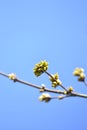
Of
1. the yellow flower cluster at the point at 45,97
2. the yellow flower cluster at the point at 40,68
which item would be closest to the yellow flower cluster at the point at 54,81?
the yellow flower cluster at the point at 40,68

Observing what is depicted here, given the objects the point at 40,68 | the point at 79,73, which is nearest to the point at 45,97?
the point at 79,73

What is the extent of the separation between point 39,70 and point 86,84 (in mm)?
1153

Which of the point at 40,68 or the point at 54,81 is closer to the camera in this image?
the point at 54,81

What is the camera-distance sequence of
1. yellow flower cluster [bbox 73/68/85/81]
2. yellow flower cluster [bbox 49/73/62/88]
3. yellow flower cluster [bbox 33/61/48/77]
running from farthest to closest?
yellow flower cluster [bbox 33/61/48/77]
yellow flower cluster [bbox 49/73/62/88]
yellow flower cluster [bbox 73/68/85/81]

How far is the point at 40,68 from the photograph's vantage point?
15.9 feet

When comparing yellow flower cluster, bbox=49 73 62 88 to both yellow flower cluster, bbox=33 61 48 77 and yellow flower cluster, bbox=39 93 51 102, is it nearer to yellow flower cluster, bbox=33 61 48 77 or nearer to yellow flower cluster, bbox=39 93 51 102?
yellow flower cluster, bbox=33 61 48 77

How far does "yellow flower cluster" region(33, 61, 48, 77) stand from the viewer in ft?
15.7

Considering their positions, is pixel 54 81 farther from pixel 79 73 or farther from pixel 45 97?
pixel 79 73

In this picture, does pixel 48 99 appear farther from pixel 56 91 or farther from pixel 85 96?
pixel 85 96

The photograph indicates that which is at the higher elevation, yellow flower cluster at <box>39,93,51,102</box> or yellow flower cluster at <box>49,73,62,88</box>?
yellow flower cluster at <box>49,73,62,88</box>

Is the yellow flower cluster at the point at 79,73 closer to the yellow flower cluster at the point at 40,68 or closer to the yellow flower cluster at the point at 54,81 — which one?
the yellow flower cluster at the point at 54,81

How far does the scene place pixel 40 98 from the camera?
3.91m

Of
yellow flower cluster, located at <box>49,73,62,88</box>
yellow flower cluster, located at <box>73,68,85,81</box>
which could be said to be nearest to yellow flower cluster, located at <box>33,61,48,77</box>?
yellow flower cluster, located at <box>49,73,62,88</box>

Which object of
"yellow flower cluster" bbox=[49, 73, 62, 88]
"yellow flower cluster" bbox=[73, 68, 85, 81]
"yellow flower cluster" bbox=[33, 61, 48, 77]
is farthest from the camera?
"yellow flower cluster" bbox=[33, 61, 48, 77]
